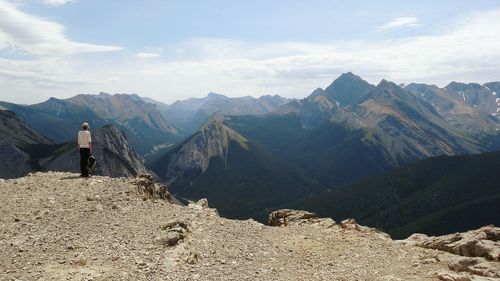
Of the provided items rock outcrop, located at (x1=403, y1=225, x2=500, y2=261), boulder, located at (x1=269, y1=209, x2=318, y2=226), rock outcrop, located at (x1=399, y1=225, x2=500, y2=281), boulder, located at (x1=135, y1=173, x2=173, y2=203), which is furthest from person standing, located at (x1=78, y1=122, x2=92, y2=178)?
rock outcrop, located at (x1=403, y1=225, x2=500, y2=261)

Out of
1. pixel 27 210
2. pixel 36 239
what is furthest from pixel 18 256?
pixel 27 210

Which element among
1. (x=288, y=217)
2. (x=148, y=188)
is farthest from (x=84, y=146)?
(x=288, y=217)

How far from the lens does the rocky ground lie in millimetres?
20750

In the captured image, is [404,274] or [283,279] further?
[404,274]

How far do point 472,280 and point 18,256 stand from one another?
22098 mm

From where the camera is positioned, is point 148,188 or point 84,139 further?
point 148,188

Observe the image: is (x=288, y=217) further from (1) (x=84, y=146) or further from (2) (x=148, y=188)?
(1) (x=84, y=146)

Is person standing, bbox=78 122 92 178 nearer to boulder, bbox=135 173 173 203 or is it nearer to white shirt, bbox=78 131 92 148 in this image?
white shirt, bbox=78 131 92 148

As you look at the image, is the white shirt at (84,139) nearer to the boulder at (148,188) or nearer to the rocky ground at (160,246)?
the rocky ground at (160,246)

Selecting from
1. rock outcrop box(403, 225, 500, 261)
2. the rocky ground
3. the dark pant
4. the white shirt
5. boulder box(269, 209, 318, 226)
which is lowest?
boulder box(269, 209, 318, 226)

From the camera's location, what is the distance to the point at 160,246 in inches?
926

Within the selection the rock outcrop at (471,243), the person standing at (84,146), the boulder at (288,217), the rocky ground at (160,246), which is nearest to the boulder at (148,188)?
the rocky ground at (160,246)

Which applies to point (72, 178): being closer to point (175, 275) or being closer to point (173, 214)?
point (173, 214)

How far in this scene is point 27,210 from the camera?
27.0m
